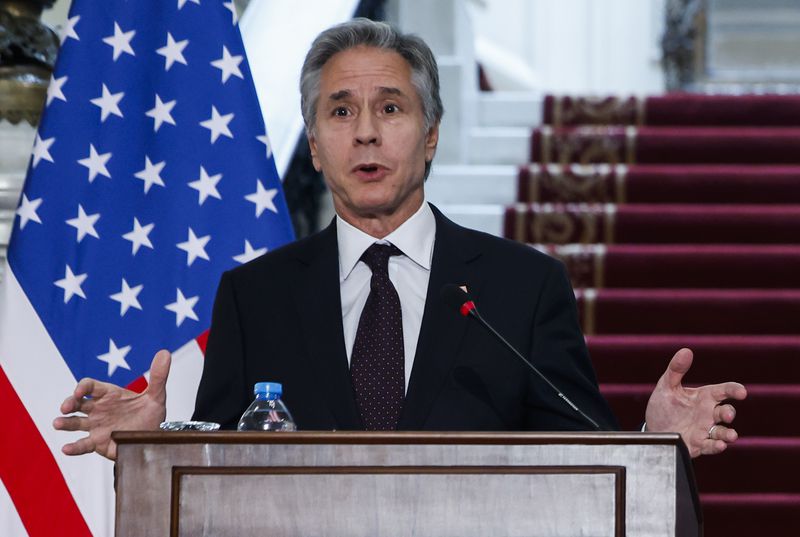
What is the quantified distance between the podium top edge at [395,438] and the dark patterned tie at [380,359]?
524 millimetres

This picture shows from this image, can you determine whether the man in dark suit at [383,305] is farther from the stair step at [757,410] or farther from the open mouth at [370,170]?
the stair step at [757,410]

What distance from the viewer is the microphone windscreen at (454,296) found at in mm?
1944

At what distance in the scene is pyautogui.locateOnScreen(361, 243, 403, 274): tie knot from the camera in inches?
91.1

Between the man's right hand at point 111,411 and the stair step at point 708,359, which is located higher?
the man's right hand at point 111,411

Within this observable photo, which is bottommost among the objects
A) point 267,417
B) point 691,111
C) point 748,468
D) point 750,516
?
point 750,516

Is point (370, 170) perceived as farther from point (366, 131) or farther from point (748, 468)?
point (748, 468)

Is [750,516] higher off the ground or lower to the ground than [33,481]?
lower

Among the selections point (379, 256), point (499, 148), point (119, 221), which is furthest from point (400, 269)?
point (499, 148)

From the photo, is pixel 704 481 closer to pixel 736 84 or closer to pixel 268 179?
pixel 268 179

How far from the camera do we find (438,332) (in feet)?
7.13

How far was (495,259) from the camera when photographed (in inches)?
91.7

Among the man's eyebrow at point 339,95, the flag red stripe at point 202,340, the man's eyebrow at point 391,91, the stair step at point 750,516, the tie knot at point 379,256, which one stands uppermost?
the man's eyebrow at point 391,91

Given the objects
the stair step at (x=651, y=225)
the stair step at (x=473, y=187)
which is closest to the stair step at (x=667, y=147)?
the stair step at (x=473, y=187)

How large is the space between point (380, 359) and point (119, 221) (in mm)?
908
